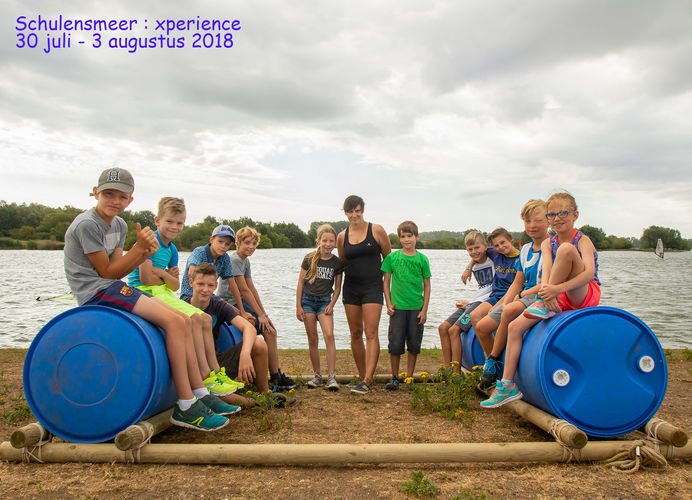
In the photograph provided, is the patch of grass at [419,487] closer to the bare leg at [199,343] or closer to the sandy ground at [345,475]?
the sandy ground at [345,475]

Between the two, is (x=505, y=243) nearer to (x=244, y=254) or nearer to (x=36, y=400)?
(x=244, y=254)

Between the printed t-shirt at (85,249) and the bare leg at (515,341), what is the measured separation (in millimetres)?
3826

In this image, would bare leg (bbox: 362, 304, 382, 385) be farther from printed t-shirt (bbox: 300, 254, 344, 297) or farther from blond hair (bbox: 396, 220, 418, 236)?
blond hair (bbox: 396, 220, 418, 236)

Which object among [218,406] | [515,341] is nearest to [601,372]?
[515,341]

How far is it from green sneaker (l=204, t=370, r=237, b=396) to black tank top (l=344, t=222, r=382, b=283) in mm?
2362

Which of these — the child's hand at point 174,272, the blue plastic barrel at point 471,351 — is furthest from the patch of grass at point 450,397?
the child's hand at point 174,272

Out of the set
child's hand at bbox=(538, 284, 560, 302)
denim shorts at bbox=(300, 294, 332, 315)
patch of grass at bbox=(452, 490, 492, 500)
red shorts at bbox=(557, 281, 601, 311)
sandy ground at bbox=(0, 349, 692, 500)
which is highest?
child's hand at bbox=(538, 284, 560, 302)

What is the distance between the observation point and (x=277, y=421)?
4785mm

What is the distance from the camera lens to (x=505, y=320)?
505 cm

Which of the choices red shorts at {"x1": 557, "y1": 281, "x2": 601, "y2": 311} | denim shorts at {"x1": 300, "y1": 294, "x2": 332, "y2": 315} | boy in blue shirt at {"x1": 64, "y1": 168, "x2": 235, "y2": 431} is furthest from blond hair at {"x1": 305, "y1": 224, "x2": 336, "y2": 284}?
red shorts at {"x1": 557, "y1": 281, "x2": 601, "y2": 311}

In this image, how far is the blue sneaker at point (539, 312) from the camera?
4426 mm

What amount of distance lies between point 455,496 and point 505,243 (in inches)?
151

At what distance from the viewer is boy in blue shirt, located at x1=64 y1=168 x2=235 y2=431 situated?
13.2 feet

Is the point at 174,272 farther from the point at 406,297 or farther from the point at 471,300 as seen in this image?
the point at 471,300
